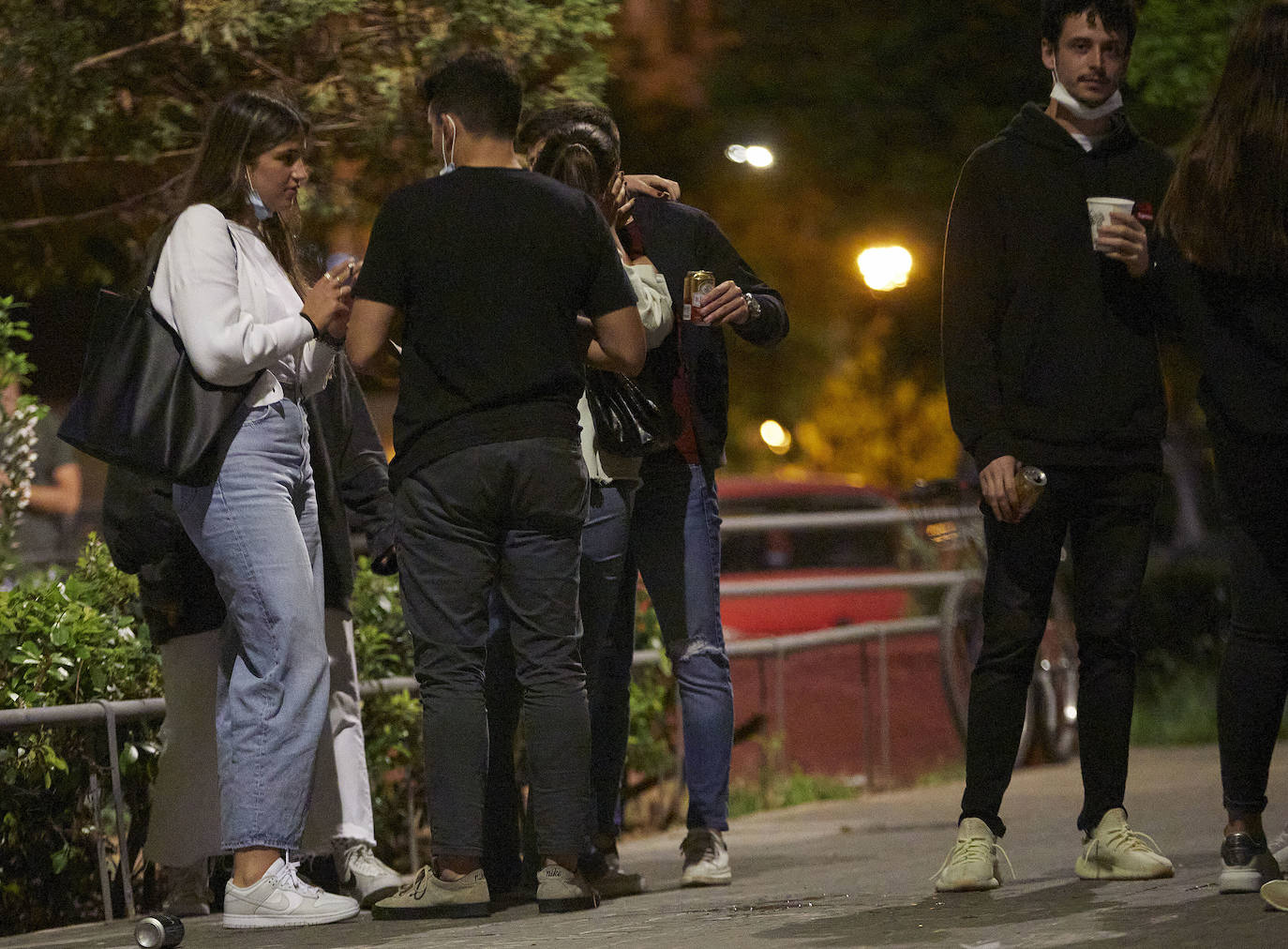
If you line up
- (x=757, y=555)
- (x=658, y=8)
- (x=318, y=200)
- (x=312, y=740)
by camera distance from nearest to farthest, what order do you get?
(x=312, y=740) < (x=318, y=200) < (x=658, y=8) < (x=757, y=555)

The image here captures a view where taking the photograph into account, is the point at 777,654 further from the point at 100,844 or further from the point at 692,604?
the point at 100,844

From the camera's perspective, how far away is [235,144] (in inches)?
197

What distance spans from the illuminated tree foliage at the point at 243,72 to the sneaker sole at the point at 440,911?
378cm

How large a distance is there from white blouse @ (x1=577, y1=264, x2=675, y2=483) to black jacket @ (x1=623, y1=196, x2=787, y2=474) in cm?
13

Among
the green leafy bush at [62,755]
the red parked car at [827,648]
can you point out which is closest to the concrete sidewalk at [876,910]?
the green leafy bush at [62,755]

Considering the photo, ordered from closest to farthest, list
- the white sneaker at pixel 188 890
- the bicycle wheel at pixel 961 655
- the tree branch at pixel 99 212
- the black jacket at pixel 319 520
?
the black jacket at pixel 319 520
the white sneaker at pixel 188 890
the tree branch at pixel 99 212
the bicycle wheel at pixel 961 655

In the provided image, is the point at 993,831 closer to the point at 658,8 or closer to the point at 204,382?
the point at 204,382

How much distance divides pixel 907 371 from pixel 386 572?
67.3ft

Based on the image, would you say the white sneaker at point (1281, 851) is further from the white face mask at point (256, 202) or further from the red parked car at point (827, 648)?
the red parked car at point (827, 648)

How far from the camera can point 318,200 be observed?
27.9 ft

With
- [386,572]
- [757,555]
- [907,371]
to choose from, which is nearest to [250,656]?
[386,572]

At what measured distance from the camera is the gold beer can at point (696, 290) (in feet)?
17.1

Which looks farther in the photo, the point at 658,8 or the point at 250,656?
the point at 658,8

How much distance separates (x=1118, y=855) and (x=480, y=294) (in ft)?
6.98
